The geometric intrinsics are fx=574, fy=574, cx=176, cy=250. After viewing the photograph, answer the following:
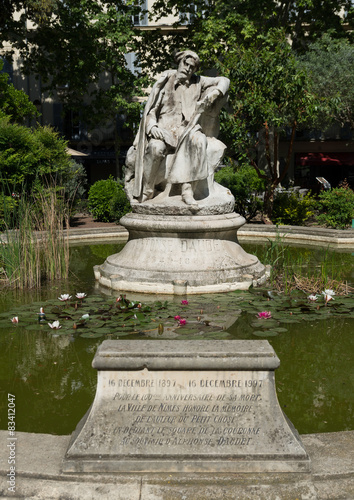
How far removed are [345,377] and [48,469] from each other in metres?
2.33

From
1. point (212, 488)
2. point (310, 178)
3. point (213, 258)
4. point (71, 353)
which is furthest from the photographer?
point (310, 178)

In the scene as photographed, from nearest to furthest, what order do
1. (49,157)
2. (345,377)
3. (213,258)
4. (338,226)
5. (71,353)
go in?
(345,377) → (71,353) → (213,258) → (338,226) → (49,157)

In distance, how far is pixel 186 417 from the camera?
2.60 m

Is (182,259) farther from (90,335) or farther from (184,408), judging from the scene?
(184,408)

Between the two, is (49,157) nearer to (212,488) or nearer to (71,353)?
(71,353)

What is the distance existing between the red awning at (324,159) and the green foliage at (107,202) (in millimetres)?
17119

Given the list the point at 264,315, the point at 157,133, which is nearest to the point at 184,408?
the point at 264,315

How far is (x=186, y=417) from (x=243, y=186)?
13027 millimetres

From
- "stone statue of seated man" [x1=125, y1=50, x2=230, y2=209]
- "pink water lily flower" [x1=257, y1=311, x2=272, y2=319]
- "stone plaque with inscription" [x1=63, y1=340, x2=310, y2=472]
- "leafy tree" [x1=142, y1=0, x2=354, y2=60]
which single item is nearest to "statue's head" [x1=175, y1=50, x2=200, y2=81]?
"stone statue of seated man" [x1=125, y1=50, x2=230, y2=209]

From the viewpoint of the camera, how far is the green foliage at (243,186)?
47.1 ft

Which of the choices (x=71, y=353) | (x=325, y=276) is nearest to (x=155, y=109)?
(x=325, y=276)

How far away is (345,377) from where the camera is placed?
4082mm

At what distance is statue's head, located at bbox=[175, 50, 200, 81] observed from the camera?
23.3ft

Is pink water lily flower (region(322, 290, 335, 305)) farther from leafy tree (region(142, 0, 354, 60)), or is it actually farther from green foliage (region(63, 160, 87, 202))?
leafy tree (region(142, 0, 354, 60))
